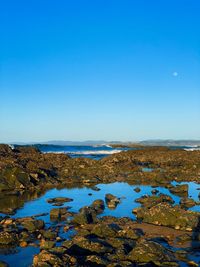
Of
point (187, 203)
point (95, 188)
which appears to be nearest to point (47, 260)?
point (187, 203)

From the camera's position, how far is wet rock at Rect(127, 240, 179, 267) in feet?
41.2

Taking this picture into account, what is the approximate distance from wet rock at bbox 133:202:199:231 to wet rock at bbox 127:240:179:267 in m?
4.38

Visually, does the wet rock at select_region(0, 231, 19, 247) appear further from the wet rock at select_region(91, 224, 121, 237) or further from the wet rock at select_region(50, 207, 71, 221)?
the wet rock at select_region(50, 207, 71, 221)

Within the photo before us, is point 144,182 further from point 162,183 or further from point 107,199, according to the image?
point 107,199

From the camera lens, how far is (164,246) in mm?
14578

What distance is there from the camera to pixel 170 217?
60.0 ft

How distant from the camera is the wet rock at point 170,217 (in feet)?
57.5

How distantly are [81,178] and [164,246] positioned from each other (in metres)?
21.5

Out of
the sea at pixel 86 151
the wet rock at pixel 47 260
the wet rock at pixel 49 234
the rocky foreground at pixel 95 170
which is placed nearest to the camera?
the wet rock at pixel 47 260

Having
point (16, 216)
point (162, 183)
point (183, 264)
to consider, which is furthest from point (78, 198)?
point (183, 264)

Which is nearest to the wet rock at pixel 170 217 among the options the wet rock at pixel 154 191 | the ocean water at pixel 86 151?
the wet rock at pixel 154 191

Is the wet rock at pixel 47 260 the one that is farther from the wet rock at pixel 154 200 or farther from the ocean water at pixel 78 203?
the wet rock at pixel 154 200

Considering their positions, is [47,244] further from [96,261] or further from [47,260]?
[96,261]

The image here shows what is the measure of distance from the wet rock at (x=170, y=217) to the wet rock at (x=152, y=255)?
4376 mm
